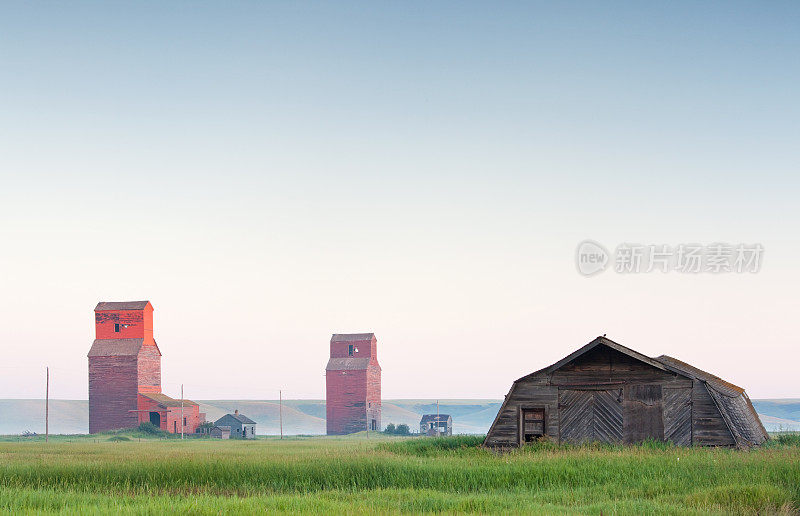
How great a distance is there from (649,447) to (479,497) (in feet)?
45.4

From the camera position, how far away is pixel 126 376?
310 feet

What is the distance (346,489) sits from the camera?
25.3 meters

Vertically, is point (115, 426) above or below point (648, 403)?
below

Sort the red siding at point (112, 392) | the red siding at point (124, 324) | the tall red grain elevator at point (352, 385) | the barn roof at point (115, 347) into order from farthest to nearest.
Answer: the tall red grain elevator at point (352, 385) → the red siding at point (124, 324) → the barn roof at point (115, 347) → the red siding at point (112, 392)

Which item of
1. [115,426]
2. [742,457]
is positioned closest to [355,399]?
[115,426]

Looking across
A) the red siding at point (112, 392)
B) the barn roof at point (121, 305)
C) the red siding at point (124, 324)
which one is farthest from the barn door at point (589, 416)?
the barn roof at point (121, 305)

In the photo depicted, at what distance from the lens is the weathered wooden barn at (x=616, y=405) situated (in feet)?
113

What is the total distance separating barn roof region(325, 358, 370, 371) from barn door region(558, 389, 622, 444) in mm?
81007

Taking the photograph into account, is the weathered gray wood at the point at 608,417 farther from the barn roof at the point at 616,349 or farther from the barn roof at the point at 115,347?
the barn roof at the point at 115,347

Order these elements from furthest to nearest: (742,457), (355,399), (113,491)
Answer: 1. (355,399)
2. (742,457)
3. (113,491)

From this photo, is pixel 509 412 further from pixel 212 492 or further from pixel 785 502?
pixel 785 502

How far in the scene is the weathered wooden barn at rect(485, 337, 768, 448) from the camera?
1362 inches

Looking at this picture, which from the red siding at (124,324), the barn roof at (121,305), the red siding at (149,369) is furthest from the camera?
the barn roof at (121,305)

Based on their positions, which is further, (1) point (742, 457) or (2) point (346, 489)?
(1) point (742, 457)
